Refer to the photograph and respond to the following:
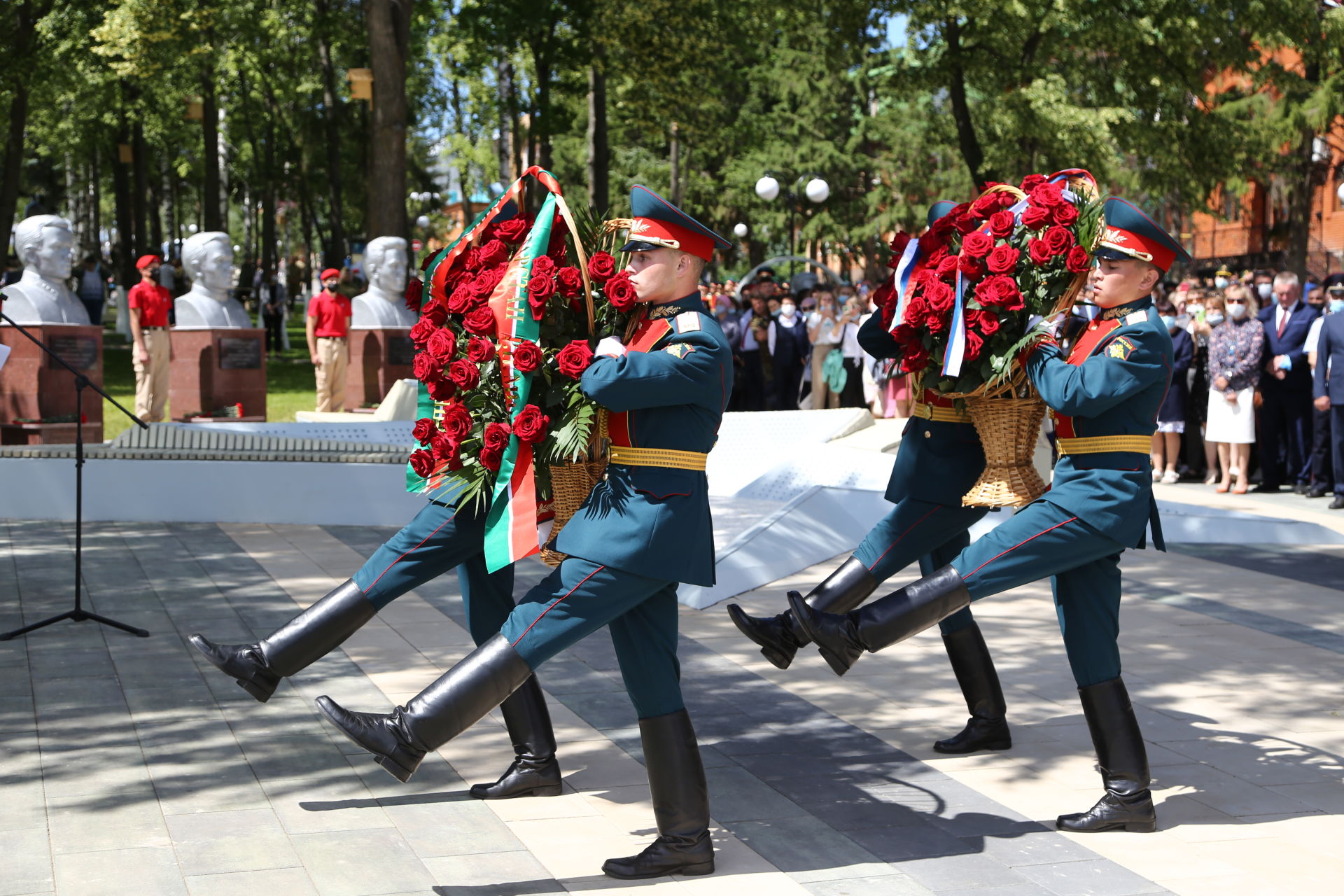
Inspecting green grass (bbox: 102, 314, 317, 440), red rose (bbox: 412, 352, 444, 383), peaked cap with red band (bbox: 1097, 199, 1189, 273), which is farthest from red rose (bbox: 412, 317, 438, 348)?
green grass (bbox: 102, 314, 317, 440)

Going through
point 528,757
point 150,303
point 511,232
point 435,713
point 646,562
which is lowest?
point 528,757

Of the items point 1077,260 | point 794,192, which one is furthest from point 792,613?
point 794,192

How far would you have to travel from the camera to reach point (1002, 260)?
15.9 ft

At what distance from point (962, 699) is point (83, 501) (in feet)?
24.2

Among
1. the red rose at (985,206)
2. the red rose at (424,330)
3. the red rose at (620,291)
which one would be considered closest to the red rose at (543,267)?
the red rose at (620,291)

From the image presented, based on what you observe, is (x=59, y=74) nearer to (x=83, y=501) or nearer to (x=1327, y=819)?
(x=83, y=501)

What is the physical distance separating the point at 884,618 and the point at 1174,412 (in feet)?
36.3

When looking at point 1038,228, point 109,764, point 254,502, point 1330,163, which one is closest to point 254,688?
point 109,764

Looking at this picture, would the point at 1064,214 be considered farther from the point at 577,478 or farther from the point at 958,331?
the point at 577,478

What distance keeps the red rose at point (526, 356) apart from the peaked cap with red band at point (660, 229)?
46 centimetres

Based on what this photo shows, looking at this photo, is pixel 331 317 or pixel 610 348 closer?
pixel 610 348

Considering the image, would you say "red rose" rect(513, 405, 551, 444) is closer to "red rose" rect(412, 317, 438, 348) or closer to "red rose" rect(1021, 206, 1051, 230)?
"red rose" rect(412, 317, 438, 348)

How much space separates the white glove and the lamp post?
24.4 meters

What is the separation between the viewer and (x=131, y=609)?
8.12 meters
